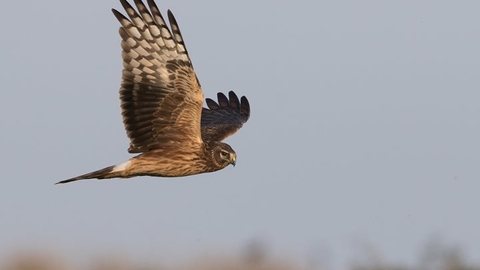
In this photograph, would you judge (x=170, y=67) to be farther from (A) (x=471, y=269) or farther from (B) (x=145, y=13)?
(A) (x=471, y=269)

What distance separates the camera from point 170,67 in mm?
13031

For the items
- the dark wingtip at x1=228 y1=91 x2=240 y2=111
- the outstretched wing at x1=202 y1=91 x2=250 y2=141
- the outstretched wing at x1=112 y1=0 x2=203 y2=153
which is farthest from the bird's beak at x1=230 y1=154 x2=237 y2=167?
the dark wingtip at x1=228 y1=91 x2=240 y2=111

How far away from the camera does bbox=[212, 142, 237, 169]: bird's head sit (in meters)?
13.5

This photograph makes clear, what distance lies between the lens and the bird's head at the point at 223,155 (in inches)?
531

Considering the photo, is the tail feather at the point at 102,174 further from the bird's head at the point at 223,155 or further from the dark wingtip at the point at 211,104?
the dark wingtip at the point at 211,104

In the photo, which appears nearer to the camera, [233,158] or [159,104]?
[159,104]

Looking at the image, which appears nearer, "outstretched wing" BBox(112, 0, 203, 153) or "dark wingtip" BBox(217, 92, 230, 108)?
"outstretched wing" BBox(112, 0, 203, 153)

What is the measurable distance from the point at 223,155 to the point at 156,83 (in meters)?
0.91

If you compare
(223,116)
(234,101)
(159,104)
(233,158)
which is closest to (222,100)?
(234,101)

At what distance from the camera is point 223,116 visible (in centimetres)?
1566

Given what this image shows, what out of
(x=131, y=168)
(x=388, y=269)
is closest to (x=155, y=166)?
(x=131, y=168)

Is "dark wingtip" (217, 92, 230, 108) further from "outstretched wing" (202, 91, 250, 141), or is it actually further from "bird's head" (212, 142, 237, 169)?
"bird's head" (212, 142, 237, 169)

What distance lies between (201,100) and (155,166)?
0.82m

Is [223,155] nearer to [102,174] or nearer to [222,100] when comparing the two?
[102,174]
